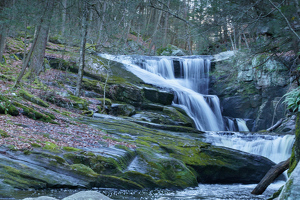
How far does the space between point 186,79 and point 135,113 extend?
9.43 meters

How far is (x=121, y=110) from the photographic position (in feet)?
52.4

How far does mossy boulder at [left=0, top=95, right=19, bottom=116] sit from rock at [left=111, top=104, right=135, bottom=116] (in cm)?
670

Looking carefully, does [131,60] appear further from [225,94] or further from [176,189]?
[176,189]

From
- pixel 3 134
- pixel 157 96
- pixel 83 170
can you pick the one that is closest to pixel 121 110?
pixel 157 96

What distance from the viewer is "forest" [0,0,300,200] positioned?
7.01 metres

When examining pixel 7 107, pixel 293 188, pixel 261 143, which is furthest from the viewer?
pixel 261 143

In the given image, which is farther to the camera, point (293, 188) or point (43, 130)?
point (43, 130)

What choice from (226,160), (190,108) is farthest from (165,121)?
(226,160)

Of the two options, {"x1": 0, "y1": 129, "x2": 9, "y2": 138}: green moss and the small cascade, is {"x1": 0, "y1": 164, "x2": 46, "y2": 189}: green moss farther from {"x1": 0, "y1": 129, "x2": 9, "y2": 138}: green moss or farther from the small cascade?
the small cascade

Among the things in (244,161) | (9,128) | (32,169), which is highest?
(9,128)

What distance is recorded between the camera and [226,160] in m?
11.2

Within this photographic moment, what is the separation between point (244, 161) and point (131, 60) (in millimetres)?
14681

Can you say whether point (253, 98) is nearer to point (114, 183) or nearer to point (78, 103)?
point (78, 103)

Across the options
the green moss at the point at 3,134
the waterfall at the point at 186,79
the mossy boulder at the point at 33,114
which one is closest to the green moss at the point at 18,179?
the green moss at the point at 3,134
